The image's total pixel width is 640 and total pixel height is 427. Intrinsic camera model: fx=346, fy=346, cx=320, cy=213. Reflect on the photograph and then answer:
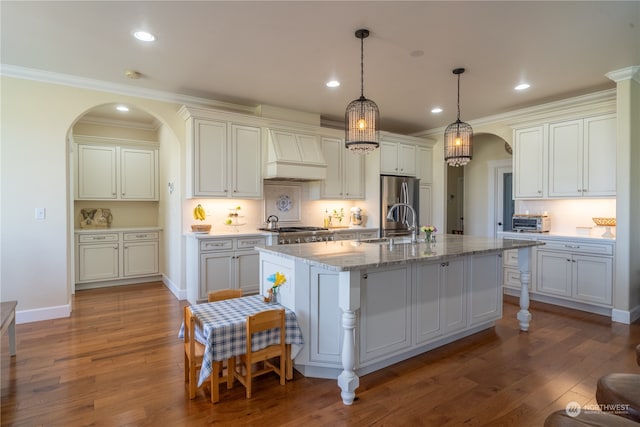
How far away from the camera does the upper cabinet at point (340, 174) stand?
5.43 m

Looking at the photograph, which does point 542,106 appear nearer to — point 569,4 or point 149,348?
point 569,4

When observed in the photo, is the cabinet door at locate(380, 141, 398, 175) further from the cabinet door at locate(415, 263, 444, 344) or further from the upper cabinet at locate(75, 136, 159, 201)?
the upper cabinet at locate(75, 136, 159, 201)

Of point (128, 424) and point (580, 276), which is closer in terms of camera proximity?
point (128, 424)

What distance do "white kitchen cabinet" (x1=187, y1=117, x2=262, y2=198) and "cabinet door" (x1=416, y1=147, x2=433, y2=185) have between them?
9.77 ft

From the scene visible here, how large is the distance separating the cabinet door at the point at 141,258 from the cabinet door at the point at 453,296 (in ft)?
15.1

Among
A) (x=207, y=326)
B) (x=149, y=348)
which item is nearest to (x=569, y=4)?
(x=207, y=326)

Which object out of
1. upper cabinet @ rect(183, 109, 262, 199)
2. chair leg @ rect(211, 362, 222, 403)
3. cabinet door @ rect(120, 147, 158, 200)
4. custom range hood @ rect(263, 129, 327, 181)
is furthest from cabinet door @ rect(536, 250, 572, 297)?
cabinet door @ rect(120, 147, 158, 200)

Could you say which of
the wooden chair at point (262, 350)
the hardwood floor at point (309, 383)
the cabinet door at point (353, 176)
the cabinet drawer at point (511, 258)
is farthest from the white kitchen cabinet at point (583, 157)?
the wooden chair at point (262, 350)

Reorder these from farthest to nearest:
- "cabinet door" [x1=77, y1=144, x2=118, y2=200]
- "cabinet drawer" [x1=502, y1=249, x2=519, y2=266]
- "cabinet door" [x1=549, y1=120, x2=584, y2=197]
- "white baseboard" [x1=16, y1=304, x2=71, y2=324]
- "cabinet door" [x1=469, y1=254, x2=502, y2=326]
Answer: "cabinet door" [x1=77, y1=144, x2=118, y2=200] → "cabinet drawer" [x1=502, y1=249, x2=519, y2=266] → "cabinet door" [x1=549, y1=120, x2=584, y2=197] → "white baseboard" [x1=16, y1=304, x2=71, y2=324] → "cabinet door" [x1=469, y1=254, x2=502, y2=326]

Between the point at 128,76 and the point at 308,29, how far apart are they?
2.22m

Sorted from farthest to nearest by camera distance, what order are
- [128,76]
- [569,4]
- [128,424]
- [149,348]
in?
[128,76] < [149,348] < [569,4] < [128,424]

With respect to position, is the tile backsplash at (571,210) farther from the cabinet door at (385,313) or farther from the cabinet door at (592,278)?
the cabinet door at (385,313)

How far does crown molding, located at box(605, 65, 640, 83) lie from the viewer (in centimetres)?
354

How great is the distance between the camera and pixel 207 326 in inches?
85.4
